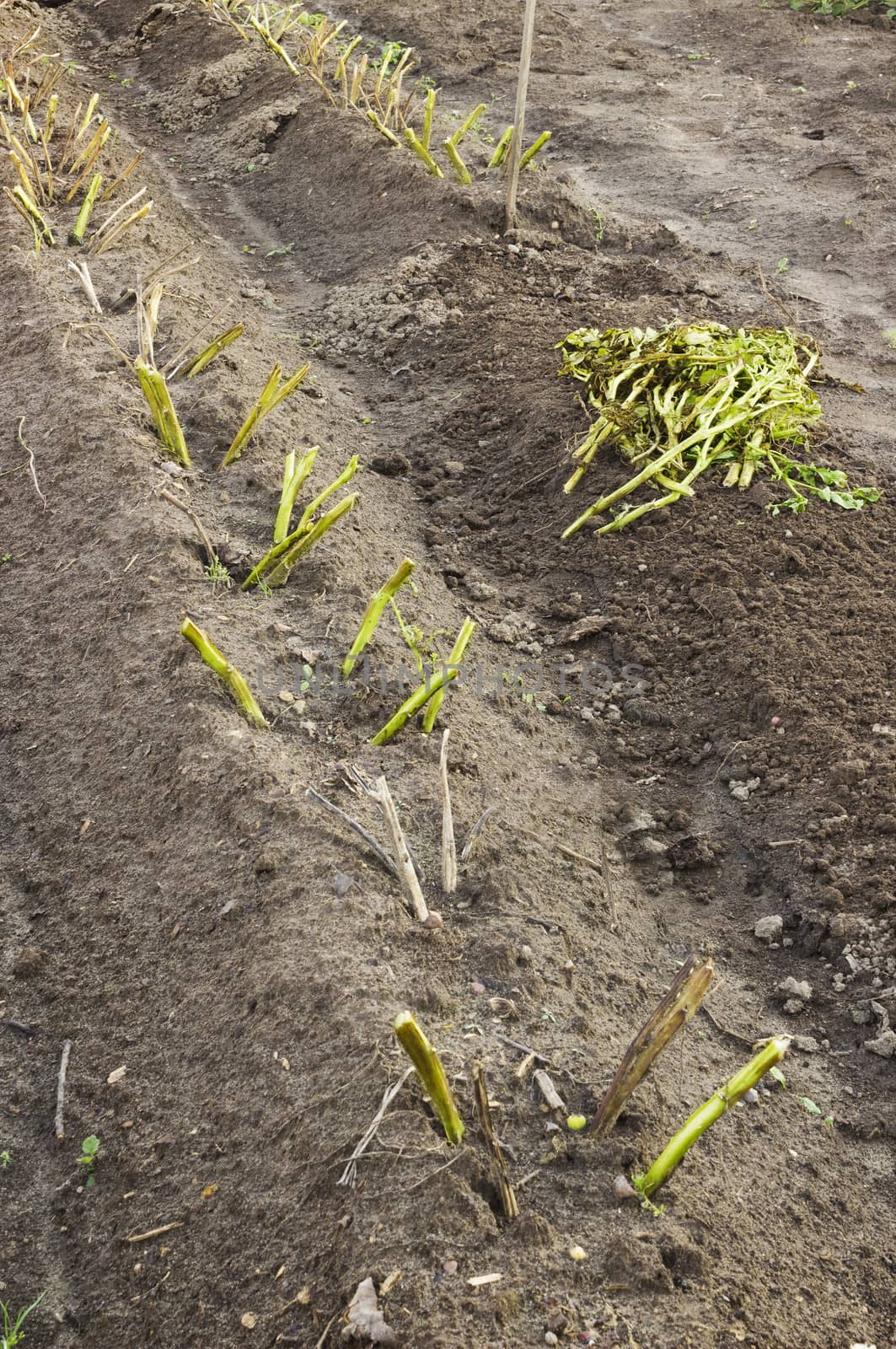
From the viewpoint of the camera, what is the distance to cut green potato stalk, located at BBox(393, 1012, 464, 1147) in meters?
1.46

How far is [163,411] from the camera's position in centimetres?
307

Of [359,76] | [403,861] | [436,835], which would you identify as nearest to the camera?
[403,861]

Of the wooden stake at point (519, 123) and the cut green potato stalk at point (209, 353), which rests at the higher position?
the wooden stake at point (519, 123)

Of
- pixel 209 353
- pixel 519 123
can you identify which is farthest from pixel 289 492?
pixel 519 123

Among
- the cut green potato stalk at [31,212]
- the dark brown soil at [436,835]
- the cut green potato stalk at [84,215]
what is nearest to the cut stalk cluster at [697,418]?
the dark brown soil at [436,835]

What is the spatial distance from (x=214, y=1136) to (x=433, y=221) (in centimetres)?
426

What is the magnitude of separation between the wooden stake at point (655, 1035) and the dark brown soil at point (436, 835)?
9cm

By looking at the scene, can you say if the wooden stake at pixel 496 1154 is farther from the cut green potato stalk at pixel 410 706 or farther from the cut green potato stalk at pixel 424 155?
the cut green potato stalk at pixel 424 155

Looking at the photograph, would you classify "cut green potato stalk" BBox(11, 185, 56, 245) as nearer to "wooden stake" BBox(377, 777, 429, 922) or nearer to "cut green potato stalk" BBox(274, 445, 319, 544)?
"cut green potato stalk" BBox(274, 445, 319, 544)

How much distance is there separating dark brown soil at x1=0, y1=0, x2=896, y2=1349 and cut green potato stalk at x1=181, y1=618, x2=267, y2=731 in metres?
0.08

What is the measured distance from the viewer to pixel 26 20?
7.23 metres

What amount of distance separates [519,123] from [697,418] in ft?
6.35

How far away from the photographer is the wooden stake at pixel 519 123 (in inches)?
165

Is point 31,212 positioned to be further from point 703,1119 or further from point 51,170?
point 703,1119
